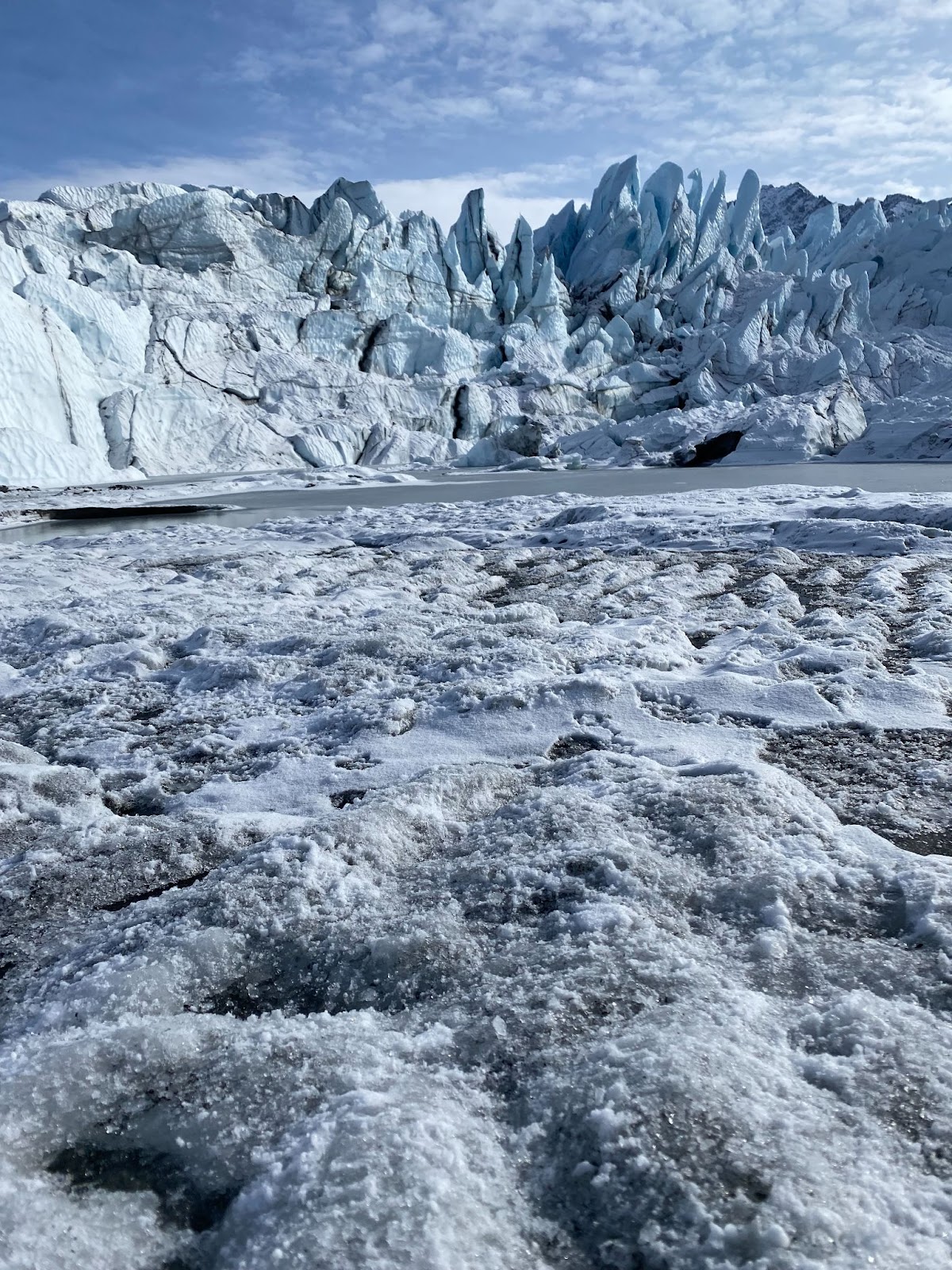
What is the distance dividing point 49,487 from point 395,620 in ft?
73.7

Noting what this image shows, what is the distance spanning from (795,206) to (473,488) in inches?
2959

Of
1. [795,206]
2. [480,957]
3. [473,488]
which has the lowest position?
[473,488]

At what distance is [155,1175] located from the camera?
132 cm

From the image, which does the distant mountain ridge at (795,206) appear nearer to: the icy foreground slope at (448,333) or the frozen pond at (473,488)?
the icy foreground slope at (448,333)

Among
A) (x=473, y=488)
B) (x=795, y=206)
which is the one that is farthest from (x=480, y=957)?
(x=795, y=206)

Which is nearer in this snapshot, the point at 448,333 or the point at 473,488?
the point at 473,488

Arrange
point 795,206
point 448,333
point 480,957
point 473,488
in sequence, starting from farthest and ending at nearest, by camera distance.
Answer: point 795,206, point 448,333, point 473,488, point 480,957

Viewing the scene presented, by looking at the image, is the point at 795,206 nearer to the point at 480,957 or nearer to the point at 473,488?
the point at 473,488

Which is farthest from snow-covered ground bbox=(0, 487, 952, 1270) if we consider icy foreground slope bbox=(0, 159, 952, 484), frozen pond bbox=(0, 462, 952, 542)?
icy foreground slope bbox=(0, 159, 952, 484)

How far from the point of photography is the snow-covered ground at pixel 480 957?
3.98 ft

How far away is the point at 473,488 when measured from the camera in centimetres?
2155

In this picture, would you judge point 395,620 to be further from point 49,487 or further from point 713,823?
point 49,487

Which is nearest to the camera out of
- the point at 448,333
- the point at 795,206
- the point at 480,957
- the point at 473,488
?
the point at 480,957

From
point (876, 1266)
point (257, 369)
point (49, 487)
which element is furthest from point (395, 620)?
point (257, 369)
